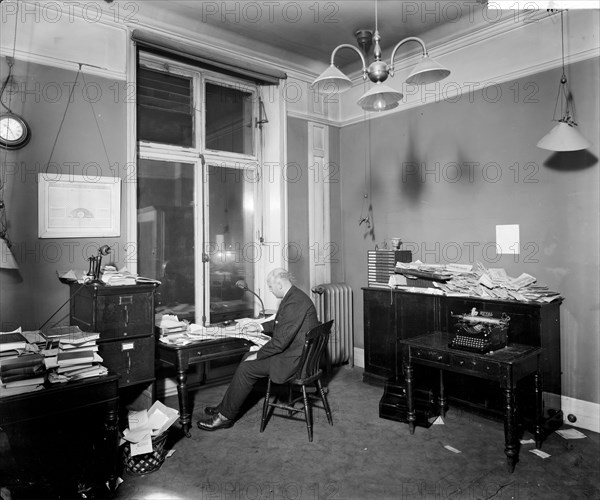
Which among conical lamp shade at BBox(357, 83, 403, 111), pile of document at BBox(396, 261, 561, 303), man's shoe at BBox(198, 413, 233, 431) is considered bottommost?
man's shoe at BBox(198, 413, 233, 431)

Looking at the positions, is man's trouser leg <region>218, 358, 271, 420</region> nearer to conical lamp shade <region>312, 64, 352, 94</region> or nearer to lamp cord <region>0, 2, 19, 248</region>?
lamp cord <region>0, 2, 19, 248</region>

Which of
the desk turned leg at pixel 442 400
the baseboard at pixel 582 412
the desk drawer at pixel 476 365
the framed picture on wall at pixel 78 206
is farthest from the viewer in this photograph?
the desk turned leg at pixel 442 400

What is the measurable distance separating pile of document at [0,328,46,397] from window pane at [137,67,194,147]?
2.38m

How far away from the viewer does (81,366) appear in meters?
2.81

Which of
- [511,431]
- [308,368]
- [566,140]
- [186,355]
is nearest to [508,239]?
[566,140]

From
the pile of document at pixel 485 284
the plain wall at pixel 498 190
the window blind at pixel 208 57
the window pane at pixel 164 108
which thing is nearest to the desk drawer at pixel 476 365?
the pile of document at pixel 485 284

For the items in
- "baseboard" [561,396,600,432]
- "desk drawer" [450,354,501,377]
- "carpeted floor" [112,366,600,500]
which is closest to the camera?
"carpeted floor" [112,366,600,500]

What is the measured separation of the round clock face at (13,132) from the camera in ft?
11.1

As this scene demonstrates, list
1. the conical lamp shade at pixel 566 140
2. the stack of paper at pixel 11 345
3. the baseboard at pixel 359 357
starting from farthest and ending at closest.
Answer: the baseboard at pixel 359 357 < the conical lamp shade at pixel 566 140 < the stack of paper at pixel 11 345

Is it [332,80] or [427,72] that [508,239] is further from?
[332,80]

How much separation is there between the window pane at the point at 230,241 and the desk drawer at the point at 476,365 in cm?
255

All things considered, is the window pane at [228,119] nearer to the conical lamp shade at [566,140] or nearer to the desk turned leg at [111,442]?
the desk turned leg at [111,442]

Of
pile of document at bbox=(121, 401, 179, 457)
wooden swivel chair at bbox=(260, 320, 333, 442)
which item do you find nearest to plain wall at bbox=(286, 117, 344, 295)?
wooden swivel chair at bbox=(260, 320, 333, 442)

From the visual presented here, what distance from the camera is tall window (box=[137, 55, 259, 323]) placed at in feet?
14.5
